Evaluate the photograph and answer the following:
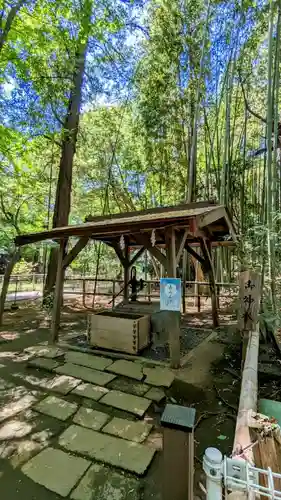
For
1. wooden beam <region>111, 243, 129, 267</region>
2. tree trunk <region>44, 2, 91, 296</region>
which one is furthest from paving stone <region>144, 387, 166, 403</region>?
tree trunk <region>44, 2, 91, 296</region>

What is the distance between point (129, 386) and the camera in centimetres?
324

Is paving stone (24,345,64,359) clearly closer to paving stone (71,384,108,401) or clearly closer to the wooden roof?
paving stone (71,384,108,401)

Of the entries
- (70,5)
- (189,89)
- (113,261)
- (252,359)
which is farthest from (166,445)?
(113,261)

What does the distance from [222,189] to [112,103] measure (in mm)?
6589

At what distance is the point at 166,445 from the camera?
1073 mm

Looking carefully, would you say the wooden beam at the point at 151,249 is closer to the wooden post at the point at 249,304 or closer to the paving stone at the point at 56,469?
the wooden post at the point at 249,304

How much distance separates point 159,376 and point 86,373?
1.00 metres

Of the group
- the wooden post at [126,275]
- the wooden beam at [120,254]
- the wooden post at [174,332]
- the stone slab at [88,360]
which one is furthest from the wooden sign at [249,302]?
the wooden beam at [120,254]

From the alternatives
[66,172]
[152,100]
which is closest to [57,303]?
[66,172]

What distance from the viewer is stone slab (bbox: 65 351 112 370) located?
378cm

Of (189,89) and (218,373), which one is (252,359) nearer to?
(218,373)

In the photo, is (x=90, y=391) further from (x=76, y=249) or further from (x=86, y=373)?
(x=76, y=249)

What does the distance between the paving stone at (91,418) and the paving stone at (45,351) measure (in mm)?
1579

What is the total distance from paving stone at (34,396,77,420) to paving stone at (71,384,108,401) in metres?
0.20
